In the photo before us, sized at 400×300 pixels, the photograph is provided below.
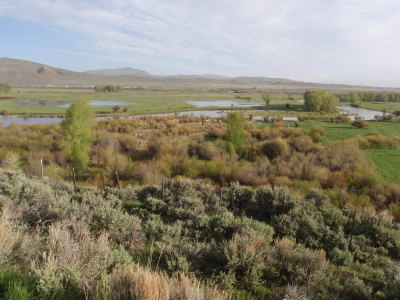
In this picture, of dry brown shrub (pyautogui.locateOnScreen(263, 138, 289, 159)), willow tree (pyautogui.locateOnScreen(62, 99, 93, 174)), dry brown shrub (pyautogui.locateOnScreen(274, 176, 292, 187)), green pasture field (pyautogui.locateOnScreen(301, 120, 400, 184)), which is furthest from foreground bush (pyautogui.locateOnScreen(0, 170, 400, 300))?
dry brown shrub (pyautogui.locateOnScreen(263, 138, 289, 159))

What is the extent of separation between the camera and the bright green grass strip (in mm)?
19125

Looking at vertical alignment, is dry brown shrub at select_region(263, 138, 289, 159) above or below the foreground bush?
below

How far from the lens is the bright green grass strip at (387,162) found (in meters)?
19.1

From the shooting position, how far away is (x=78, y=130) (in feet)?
64.3

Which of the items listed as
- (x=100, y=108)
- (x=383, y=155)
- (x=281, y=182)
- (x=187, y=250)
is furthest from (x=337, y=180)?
(x=100, y=108)

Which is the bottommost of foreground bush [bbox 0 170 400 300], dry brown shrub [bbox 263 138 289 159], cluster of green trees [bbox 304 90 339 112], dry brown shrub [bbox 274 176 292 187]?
dry brown shrub [bbox 274 176 292 187]

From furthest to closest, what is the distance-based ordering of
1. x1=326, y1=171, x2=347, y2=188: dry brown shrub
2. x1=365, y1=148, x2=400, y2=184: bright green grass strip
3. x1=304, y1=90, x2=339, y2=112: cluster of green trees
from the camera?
x1=304, y1=90, x2=339, y2=112: cluster of green trees → x1=365, y1=148, x2=400, y2=184: bright green grass strip → x1=326, y1=171, x2=347, y2=188: dry brown shrub

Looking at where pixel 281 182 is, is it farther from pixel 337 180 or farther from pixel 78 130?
pixel 78 130

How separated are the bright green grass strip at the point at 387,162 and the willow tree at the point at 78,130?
67.6 feet

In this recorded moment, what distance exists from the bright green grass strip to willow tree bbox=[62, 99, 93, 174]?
20.6m

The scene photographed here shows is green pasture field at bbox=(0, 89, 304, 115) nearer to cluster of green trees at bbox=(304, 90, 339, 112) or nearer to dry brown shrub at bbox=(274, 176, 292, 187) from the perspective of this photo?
cluster of green trees at bbox=(304, 90, 339, 112)

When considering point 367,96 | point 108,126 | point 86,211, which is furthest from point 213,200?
point 367,96

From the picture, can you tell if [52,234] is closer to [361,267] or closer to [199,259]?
[199,259]

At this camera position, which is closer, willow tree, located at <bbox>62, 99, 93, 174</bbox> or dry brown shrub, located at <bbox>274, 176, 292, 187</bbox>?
dry brown shrub, located at <bbox>274, 176, 292, 187</bbox>
